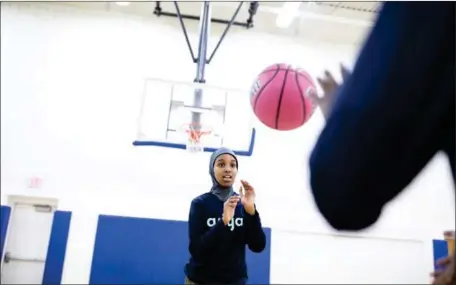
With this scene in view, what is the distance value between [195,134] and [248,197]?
10.2 ft

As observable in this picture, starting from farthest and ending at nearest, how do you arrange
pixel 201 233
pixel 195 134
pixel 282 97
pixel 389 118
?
pixel 195 134, pixel 282 97, pixel 201 233, pixel 389 118

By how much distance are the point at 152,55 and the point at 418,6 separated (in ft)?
21.0

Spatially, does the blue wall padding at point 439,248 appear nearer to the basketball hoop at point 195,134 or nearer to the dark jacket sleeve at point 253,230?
the basketball hoop at point 195,134

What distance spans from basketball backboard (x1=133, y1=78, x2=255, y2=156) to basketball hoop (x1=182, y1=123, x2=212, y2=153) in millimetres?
15

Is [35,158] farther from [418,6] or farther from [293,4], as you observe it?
[418,6]

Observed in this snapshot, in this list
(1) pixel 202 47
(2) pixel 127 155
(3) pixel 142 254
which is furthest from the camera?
(2) pixel 127 155

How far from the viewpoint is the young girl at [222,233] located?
6.93ft

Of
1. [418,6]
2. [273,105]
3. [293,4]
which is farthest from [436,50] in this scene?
[293,4]

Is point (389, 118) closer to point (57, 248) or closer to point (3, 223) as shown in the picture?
point (57, 248)

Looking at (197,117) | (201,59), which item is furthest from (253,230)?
(201,59)

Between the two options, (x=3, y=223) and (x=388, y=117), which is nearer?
(x=388, y=117)

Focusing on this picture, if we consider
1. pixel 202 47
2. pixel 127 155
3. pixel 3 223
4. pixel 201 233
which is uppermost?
pixel 202 47

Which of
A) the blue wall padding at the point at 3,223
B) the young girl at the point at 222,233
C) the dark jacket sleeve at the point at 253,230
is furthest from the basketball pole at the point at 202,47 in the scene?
the dark jacket sleeve at the point at 253,230

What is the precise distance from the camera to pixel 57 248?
611cm
